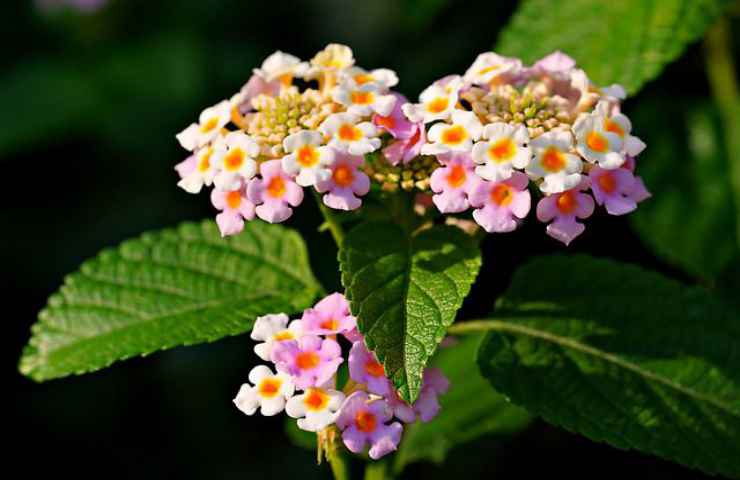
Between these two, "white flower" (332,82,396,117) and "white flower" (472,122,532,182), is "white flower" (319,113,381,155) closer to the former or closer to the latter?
"white flower" (332,82,396,117)

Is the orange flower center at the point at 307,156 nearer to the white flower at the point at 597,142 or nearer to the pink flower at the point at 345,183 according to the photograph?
the pink flower at the point at 345,183

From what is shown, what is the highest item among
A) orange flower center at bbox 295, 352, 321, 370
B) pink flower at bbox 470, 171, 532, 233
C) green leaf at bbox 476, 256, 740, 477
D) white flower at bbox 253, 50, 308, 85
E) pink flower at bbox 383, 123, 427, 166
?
white flower at bbox 253, 50, 308, 85

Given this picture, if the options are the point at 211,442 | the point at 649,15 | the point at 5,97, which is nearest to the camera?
the point at 649,15

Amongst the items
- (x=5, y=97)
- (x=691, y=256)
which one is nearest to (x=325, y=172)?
(x=691, y=256)

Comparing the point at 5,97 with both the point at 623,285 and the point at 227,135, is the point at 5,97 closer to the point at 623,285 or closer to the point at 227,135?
the point at 227,135

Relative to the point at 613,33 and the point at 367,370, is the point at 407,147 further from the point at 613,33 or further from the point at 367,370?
the point at 613,33

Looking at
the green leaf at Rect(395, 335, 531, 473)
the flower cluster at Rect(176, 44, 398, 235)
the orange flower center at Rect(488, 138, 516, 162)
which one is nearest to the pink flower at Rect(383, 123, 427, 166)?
the flower cluster at Rect(176, 44, 398, 235)
